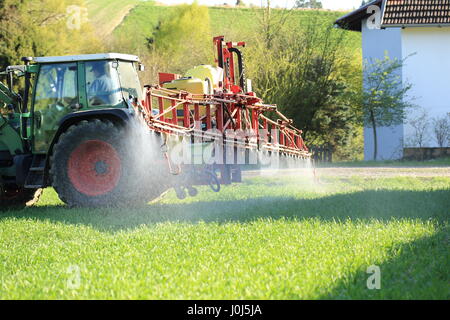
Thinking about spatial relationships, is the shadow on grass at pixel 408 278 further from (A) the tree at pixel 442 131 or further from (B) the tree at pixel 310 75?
(A) the tree at pixel 442 131

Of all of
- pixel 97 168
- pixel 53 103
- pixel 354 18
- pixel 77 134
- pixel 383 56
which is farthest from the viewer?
pixel 354 18

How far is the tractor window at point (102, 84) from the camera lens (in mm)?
10266

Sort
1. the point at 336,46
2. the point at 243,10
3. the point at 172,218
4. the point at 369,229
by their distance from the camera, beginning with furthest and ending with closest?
the point at 243,10 → the point at 336,46 → the point at 172,218 → the point at 369,229

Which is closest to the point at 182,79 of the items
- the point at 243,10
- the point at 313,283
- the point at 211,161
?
the point at 211,161

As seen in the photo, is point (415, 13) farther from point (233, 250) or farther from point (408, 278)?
point (408, 278)

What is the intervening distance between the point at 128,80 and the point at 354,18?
987 inches

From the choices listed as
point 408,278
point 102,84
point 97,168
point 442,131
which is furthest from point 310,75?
point 408,278

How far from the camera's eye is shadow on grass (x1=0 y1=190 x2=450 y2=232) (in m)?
8.70

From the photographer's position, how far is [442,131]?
30.3 metres
